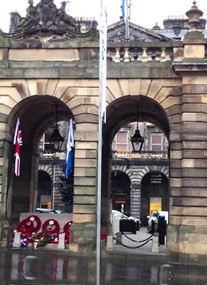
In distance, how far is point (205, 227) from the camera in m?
17.2

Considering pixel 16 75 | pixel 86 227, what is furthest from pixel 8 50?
pixel 86 227

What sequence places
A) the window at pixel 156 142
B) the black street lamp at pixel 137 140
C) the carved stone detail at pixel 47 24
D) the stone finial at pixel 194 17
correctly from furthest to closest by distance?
→ the window at pixel 156 142
the black street lamp at pixel 137 140
the carved stone detail at pixel 47 24
the stone finial at pixel 194 17

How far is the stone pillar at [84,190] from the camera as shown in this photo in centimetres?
1788

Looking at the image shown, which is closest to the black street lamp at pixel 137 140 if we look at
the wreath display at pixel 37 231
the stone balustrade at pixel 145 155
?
the wreath display at pixel 37 231

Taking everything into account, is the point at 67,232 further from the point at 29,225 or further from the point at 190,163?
the point at 190,163

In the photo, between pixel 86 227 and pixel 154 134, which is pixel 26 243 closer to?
pixel 86 227

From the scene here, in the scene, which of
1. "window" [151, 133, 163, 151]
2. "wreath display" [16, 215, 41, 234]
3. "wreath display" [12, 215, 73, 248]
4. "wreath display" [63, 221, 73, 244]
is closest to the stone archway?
"wreath display" [16, 215, 41, 234]

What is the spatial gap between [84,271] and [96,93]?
6589 mm

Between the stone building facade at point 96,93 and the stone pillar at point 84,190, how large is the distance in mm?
34

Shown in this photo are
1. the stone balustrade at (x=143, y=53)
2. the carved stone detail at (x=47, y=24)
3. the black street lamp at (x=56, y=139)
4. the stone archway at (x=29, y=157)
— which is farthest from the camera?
the stone archway at (x=29, y=157)

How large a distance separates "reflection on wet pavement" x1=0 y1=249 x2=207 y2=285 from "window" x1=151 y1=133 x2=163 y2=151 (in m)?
36.4

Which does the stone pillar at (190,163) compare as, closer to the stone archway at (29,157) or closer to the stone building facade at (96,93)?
the stone building facade at (96,93)

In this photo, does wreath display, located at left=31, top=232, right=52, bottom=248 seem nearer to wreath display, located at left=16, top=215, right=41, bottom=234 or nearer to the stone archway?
wreath display, located at left=16, top=215, right=41, bottom=234

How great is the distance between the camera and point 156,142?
5431cm
